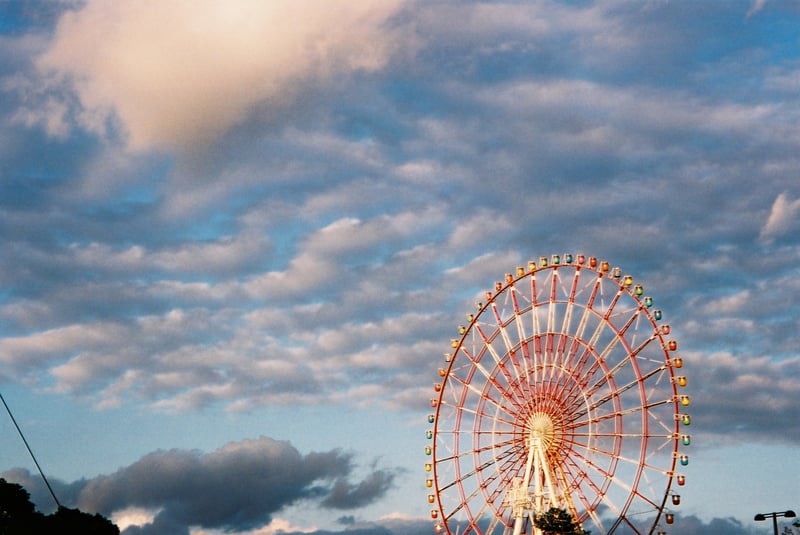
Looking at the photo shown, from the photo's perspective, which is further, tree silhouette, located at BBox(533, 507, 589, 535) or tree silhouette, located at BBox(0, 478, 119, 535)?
tree silhouette, located at BBox(0, 478, 119, 535)

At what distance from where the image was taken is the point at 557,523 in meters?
82.0

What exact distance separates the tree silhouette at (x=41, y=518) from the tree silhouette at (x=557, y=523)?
6331 cm

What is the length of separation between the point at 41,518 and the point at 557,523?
69.6 metres

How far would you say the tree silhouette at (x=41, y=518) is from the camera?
4645 inches

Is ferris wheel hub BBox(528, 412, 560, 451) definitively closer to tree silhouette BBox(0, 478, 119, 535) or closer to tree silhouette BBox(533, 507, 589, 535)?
tree silhouette BBox(533, 507, 589, 535)

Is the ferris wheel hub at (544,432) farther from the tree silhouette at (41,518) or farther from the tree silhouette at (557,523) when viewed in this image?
the tree silhouette at (41,518)

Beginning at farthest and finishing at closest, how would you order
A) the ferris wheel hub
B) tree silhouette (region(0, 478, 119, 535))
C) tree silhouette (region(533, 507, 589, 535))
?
1. tree silhouette (region(0, 478, 119, 535))
2. the ferris wheel hub
3. tree silhouette (region(533, 507, 589, 535))

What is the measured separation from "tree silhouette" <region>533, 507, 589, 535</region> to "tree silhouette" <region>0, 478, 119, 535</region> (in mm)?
63312

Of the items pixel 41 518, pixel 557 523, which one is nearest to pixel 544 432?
pixel 557 523

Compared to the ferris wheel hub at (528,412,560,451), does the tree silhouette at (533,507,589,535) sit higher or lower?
lower

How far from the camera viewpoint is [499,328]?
9081cm

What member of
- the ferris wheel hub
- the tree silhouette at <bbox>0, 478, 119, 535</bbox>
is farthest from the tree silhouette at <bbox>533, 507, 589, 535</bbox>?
the tree silhouette at <bbox>0, 478, 119, 535</bbox>

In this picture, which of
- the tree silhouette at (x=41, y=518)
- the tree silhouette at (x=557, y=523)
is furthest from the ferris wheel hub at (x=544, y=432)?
the tree silhouette at (x=41, y=518)

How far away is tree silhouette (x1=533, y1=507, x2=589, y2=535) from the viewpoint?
81.9 metres
